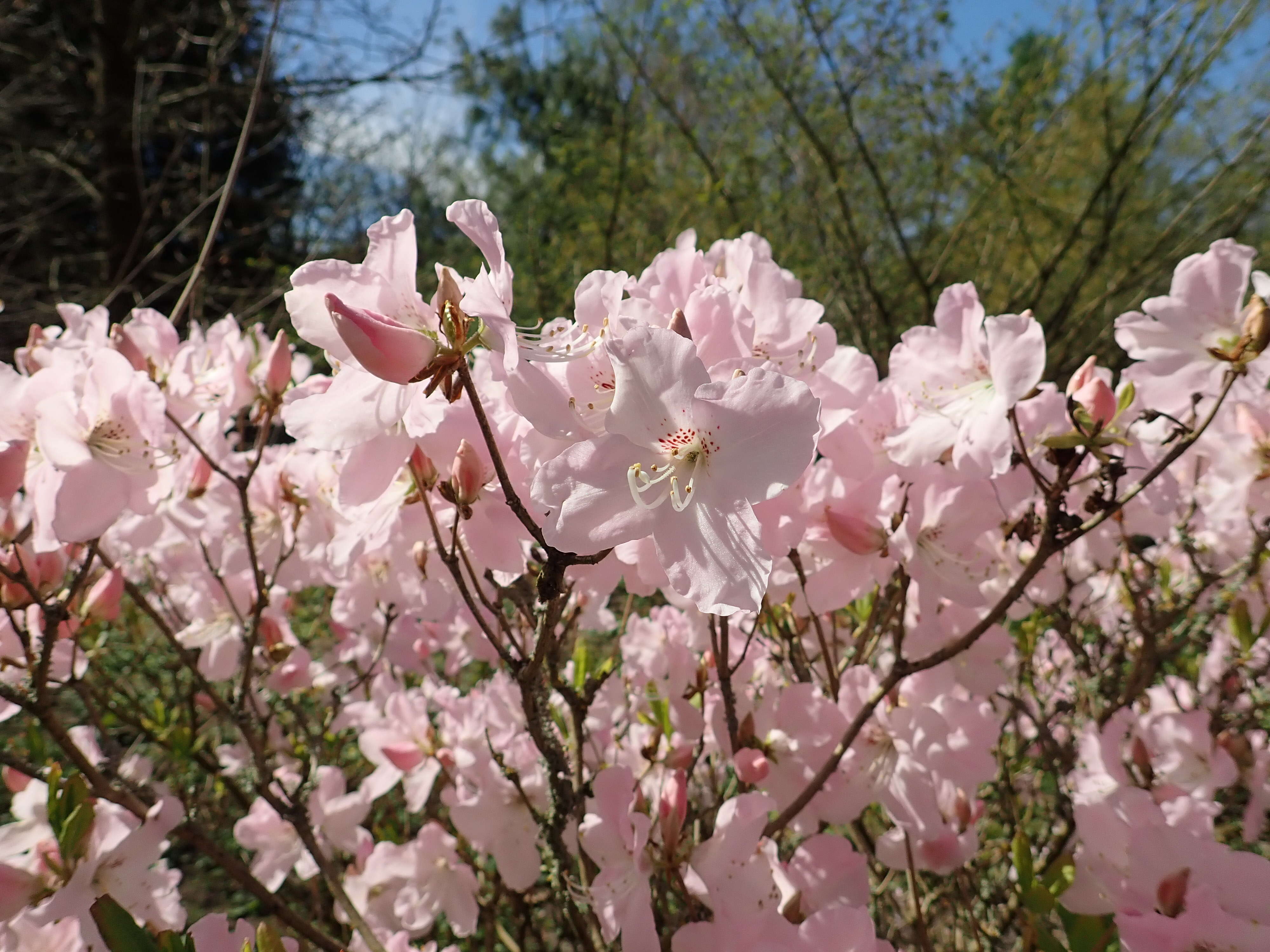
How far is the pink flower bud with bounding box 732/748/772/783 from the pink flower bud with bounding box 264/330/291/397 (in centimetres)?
84

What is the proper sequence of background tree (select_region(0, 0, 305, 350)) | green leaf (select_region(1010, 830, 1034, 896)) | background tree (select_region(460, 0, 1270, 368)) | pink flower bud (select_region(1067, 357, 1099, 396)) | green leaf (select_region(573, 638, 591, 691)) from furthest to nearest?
1. background tree (select_region(0, 0, 305, 350))
2. background tree (select_region(460, 0, 1270, 368))
3. green leaf (select_region(573, 638, 591, 691))
4. green leaf (select_region(1010, 830, 1034, 896))
5. pink flower bud (select_region(1067, 357, 1099, 396))

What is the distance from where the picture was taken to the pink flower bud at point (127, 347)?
1112mm

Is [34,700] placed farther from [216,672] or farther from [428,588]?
[216,672]

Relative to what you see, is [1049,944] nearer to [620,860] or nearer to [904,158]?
[620,860]

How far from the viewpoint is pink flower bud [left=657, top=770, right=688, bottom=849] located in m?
1.03

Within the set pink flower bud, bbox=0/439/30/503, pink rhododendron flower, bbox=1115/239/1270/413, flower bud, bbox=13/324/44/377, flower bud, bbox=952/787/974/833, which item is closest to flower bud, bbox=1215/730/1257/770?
flower bud, bbox=952/787/974/833

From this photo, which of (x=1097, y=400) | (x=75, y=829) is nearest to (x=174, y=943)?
(x=75, y=829)

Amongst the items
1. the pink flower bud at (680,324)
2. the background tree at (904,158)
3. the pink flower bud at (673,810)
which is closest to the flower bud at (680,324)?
the pink flower bud at (680,324)

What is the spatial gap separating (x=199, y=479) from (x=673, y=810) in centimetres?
86

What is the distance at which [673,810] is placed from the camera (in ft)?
3.38

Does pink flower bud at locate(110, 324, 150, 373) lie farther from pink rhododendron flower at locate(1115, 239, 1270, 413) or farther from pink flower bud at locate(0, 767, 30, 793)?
pink rhododendron flower at locate(1115, 239, 1270, 413)

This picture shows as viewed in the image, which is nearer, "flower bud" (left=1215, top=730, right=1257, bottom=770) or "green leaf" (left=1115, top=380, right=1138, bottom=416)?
"green leaf" (left=1115, top=380, right=1138, bottom=416)

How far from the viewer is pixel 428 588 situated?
111 cm

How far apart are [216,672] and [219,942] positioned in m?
1.10
